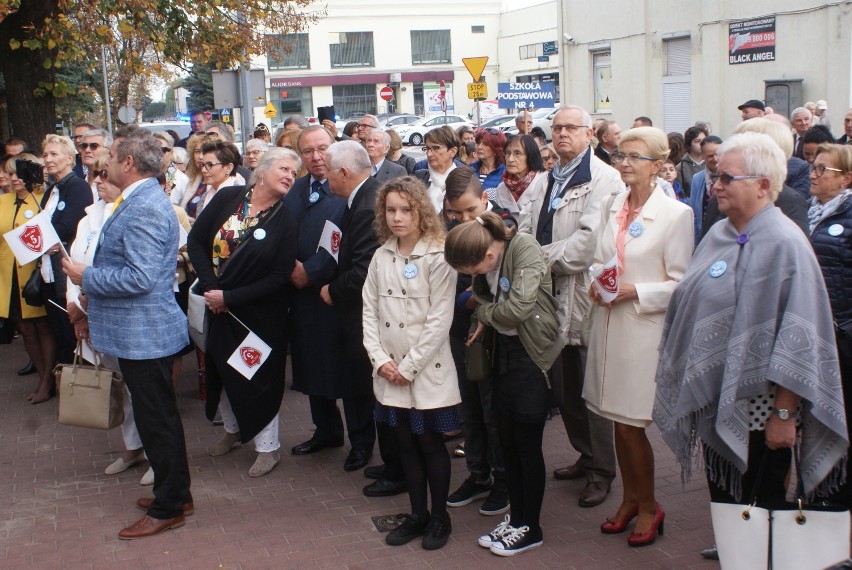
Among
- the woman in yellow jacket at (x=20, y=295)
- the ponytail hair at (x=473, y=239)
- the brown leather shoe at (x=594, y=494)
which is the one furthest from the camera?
the woman in yellow jacket at (x=20, y=295)

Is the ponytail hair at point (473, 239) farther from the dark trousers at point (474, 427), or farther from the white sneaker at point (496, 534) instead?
the white sneaker at point (496, 534)

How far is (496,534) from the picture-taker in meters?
4.77

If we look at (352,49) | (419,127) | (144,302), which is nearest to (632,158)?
(144,302)

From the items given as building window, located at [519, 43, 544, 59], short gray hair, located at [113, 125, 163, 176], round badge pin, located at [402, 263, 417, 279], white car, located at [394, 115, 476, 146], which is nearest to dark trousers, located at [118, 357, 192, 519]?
short gray hair, located at [113, 125, 163, 176]

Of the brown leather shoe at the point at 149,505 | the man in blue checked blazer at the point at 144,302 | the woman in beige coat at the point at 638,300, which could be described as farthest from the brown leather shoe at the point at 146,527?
the woman in beige coat at the point at 638,300

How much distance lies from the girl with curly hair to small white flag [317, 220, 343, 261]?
0.96 metres

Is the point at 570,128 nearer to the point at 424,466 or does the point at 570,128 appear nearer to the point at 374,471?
the point at 424,466

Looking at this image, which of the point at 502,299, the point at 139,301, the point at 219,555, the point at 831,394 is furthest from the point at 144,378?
the point at 831,394

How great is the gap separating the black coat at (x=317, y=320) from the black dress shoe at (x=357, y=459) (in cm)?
39

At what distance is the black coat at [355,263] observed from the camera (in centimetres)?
554

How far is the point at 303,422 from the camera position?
23.6 feet

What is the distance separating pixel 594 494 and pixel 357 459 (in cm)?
162

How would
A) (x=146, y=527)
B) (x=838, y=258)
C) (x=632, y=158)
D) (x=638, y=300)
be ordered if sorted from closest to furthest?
(x=838, y=258) < (x=638, y=300) < (x=632, y=158) < (x=146, y=527)

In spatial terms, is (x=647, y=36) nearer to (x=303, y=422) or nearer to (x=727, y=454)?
(x=303, y=422)
